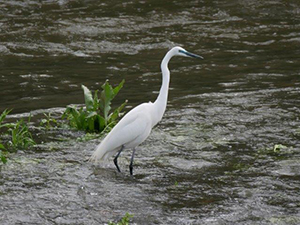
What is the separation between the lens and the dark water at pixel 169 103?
6496mm

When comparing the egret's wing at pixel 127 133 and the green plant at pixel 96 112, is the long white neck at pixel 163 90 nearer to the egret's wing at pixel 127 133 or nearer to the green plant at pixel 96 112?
the egret's wing at pixel 127 133

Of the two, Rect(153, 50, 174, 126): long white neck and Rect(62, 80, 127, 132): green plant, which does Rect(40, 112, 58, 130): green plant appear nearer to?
Rect(62, 80, 127, 132): green plant

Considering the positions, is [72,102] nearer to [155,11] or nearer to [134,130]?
[134,130]

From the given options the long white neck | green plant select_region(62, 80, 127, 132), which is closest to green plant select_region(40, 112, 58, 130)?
green plant select_region(62, 80, 127, 132)

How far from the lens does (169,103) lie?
10.8 m

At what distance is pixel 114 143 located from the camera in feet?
24.5

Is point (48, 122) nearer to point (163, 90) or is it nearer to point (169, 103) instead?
point (163, 90)

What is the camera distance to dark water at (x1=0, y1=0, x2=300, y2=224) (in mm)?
6496

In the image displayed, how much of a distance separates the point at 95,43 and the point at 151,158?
7076mm

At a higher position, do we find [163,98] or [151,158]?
[163,98]

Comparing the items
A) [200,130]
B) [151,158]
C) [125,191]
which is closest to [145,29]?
[200,130]

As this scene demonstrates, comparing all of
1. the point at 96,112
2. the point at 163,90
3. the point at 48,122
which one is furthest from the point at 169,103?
the point at 163,90

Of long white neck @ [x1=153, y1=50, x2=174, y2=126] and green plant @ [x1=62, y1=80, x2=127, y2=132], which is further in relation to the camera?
green plant @ [x1=62, y1=80, x2=127, y2=132]

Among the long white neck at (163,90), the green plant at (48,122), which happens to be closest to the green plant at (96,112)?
the green plant at (48,122)
